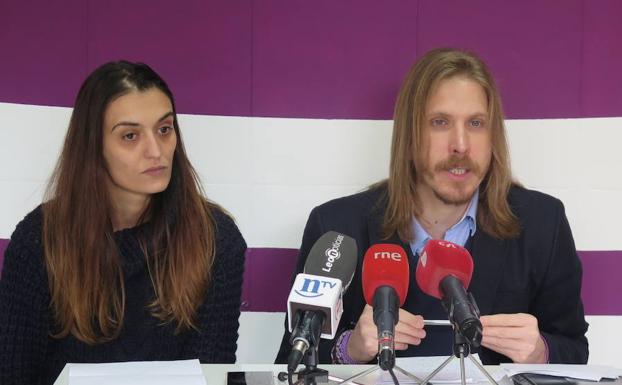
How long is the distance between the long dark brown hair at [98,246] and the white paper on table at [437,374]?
2.04 ft

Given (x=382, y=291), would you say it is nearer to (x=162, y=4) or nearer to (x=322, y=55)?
(x=322, y=55)

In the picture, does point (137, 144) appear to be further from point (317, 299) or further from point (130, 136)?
point (317, 299)

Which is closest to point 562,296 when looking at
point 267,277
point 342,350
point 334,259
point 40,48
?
point 342,350

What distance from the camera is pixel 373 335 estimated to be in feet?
5.64

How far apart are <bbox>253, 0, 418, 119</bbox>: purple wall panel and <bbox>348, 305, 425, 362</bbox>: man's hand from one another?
84cm

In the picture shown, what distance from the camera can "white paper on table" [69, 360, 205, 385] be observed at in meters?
1.44

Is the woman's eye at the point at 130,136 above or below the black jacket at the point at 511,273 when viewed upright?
above

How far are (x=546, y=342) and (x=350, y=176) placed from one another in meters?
0.79

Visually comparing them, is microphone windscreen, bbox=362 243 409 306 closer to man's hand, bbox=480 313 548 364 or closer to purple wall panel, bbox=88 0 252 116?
man's hand, bbox=480 313 548 364

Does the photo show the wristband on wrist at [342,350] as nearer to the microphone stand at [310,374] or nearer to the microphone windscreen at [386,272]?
the microphone stand at [310,374]

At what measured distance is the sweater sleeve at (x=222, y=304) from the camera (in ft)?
6.56

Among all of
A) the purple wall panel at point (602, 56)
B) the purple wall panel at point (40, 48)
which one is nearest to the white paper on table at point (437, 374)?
the purple wall panel at point (602, 56)

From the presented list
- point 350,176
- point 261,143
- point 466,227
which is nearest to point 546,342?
point 466,227

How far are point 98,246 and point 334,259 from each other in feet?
2.79
